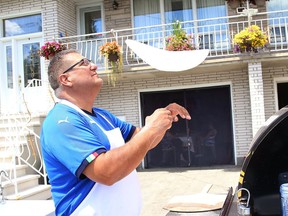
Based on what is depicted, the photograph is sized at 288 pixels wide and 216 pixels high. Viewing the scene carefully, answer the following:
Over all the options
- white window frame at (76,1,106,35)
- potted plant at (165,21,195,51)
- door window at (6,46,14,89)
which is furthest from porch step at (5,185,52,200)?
white window frame at (76,1,106,35)

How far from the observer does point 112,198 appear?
1610 mm

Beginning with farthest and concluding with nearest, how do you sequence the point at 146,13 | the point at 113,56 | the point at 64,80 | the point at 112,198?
the point at 146,13, the point at 113,56, the point at 64,80, the point at 112,198

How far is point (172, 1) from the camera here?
34.1ft

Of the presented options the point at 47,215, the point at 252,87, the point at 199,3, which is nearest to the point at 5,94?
the point at 199,3

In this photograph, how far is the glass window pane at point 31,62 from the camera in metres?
10.6

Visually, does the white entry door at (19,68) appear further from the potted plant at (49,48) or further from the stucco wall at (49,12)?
the potted plant at (49,48)

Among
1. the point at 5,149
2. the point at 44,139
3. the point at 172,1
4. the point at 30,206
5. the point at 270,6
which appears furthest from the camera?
the point at 172,1

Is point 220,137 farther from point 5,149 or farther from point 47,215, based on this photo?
point 47,215

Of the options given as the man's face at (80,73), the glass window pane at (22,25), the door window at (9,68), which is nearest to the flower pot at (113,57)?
the glass window pane at (22,25)

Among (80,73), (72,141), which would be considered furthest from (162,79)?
(72,141)

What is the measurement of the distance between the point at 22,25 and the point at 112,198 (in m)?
10.1

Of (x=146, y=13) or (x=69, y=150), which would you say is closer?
(x=69, y=150)

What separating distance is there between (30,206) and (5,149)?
509 cm

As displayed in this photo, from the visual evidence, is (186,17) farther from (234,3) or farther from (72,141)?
(72,141)
